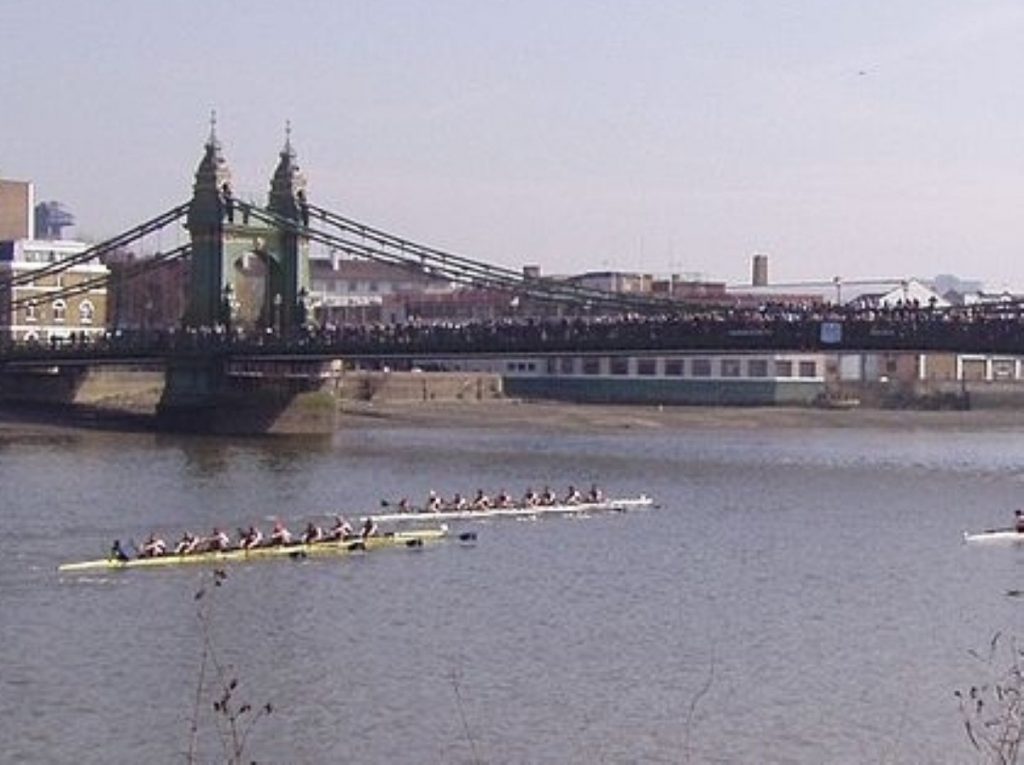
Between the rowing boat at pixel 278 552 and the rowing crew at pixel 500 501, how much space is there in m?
4.38

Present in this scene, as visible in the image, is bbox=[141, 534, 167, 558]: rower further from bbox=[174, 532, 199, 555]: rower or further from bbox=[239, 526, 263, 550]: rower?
bbox=[239, 526, 263, 550]: rower

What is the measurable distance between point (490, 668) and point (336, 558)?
1651 centimetres

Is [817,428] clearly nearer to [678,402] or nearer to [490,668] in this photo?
[678,402]

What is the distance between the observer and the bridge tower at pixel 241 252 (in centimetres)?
10975

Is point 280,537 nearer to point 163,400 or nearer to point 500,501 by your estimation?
point 500,501

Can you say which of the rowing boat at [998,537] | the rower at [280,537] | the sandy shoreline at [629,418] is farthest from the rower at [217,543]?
the sandy shoreline at [629,418]

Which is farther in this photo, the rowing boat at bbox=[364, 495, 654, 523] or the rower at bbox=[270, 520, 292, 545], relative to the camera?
the rowing boat at bbox=[364, 495, 654, 523]

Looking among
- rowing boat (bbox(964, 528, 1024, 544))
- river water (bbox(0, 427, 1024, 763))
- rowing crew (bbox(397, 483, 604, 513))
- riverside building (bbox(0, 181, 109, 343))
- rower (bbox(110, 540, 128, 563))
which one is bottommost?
river water (bbox(0, 427, 1024, 763))

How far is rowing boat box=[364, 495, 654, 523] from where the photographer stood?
62500 mm

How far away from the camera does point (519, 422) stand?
127 m

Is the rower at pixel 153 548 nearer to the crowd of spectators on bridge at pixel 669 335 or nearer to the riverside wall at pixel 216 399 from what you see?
the crowd of spectators on bridge at pixel 669 335

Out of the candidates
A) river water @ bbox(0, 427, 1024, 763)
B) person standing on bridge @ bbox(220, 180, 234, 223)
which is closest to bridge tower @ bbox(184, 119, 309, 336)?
person standing on bridge @ bbox(220, 180, 234, 223)

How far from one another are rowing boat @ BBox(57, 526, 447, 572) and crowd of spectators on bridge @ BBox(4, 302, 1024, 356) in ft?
126

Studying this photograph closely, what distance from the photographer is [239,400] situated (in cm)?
10431
